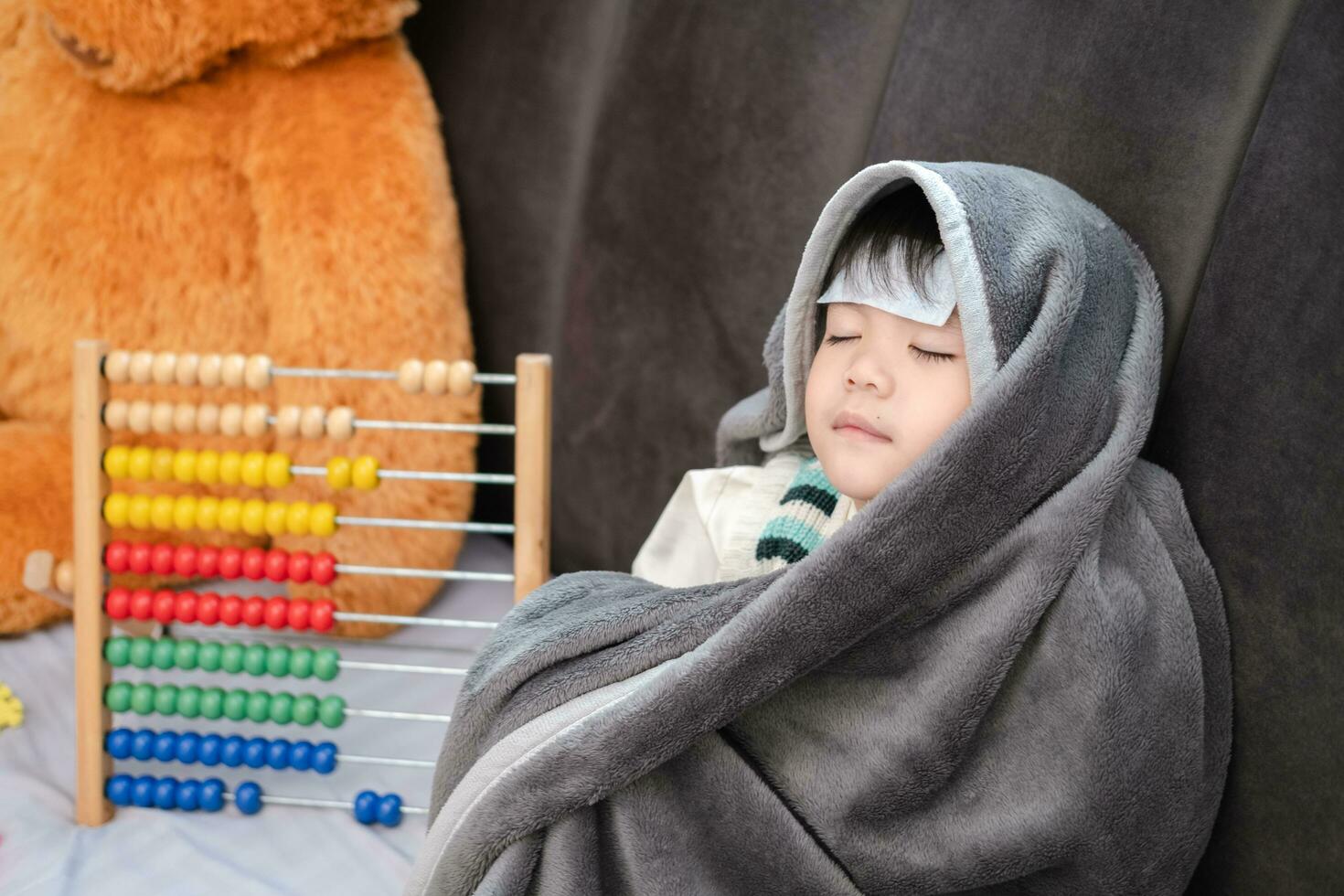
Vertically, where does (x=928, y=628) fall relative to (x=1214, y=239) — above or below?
below

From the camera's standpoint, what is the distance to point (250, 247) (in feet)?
4.40

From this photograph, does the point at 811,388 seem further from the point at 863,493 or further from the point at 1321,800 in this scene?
the point at 1321,800

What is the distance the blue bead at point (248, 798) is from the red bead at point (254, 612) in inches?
6.1

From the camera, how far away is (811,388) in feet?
2.71

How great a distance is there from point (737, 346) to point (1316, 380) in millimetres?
590

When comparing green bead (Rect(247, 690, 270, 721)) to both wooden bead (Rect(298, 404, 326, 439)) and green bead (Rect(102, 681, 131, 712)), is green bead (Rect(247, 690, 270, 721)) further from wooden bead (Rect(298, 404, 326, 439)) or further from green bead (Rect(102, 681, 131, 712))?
wooden bead (Rect(298, 404, 326, 439))

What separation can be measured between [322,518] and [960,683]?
0.68 meters

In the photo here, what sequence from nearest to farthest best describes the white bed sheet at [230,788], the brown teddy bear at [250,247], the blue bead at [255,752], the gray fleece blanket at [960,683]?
the gray fleece blanket at [960,683], the white bed sheet at [230,788], the blue bead at [255,752], the brown teddy bear at [250,247]

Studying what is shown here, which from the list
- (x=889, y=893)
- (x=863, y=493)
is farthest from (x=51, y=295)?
(x=889, y=893)

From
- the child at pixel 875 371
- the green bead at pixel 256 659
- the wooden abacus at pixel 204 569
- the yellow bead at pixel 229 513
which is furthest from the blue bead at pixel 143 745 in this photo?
the child at pixel 875 371

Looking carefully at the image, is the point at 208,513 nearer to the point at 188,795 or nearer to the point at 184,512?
the point at 184,512

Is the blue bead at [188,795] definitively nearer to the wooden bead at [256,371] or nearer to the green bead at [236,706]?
the green bead at [236,706]

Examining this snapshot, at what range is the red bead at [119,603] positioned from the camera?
1.09m

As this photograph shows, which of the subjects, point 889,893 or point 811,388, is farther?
point 811,388
